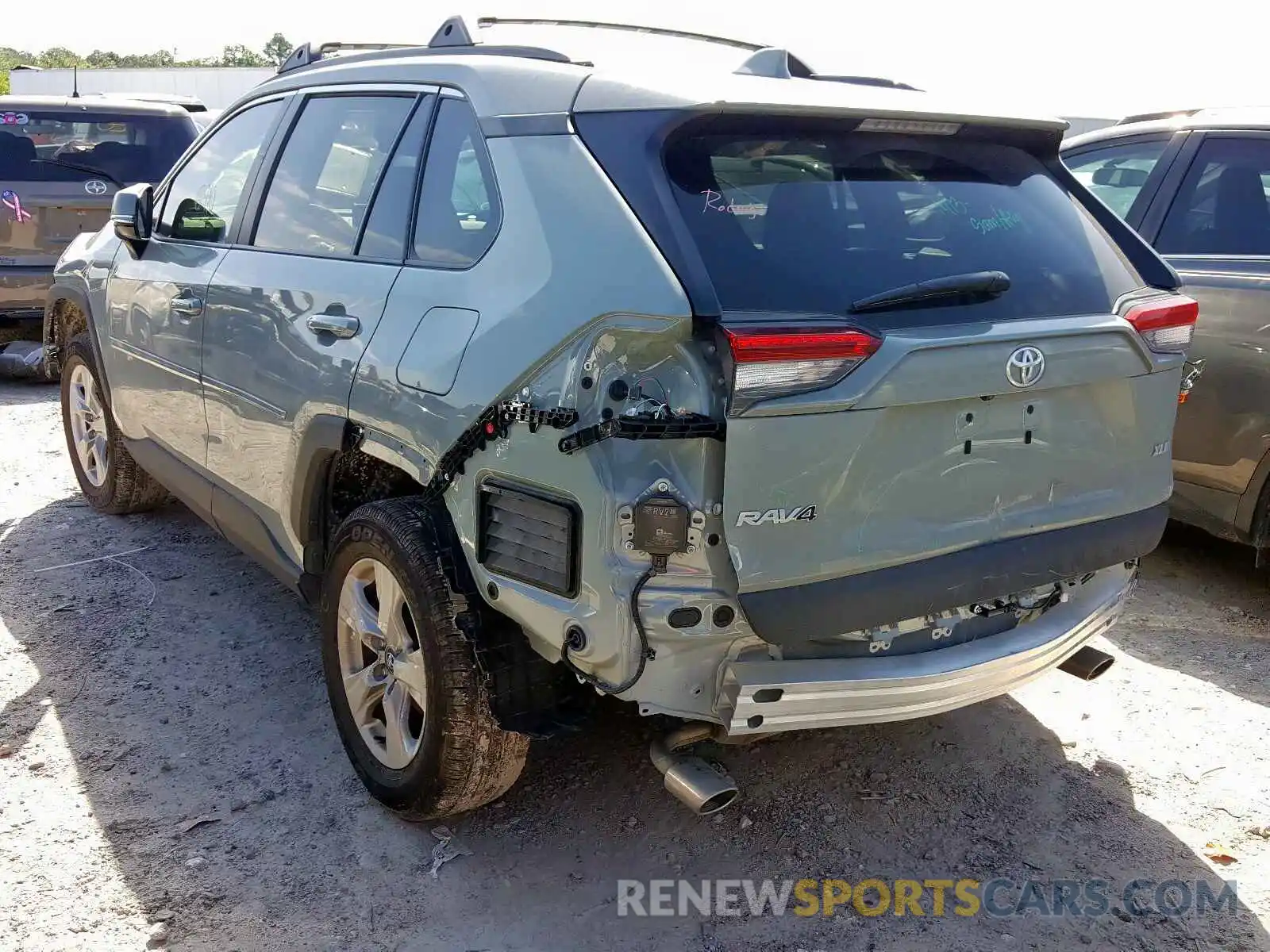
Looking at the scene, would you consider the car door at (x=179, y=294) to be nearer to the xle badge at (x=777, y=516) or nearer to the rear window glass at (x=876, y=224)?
the rear window glass at (x=876, y=224)

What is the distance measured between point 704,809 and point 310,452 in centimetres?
158

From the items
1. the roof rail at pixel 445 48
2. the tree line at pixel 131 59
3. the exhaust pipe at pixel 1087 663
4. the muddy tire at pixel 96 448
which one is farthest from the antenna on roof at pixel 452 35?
the tree line at pixel 131 59

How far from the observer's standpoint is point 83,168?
846cm

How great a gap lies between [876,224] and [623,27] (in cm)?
156

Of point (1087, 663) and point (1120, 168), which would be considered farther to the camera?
point (1120, 168)

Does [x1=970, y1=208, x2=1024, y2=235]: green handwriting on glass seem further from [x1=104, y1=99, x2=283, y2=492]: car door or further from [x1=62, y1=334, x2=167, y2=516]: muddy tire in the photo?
[x1=62, y1=334, x2=167, y2=516]: muddy tire

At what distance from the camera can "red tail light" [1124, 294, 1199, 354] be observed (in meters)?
2.92

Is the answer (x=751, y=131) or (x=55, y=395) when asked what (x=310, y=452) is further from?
(x=55, y=395)

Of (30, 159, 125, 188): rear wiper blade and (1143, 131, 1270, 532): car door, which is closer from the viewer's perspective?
(1143, 131, 1270, 532): car door

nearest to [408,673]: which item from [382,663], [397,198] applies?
[382,663]

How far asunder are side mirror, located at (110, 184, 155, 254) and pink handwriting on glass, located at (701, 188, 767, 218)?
2.87m

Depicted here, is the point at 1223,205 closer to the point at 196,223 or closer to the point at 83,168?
the point at 196,223

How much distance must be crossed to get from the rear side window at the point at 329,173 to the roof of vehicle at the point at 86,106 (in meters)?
5.86

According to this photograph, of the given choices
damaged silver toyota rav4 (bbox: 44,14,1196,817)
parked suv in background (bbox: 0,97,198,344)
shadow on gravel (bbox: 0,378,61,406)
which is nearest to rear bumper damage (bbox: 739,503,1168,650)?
damaged silver toyota rav4 (bbox: 44,14,1196,817)
